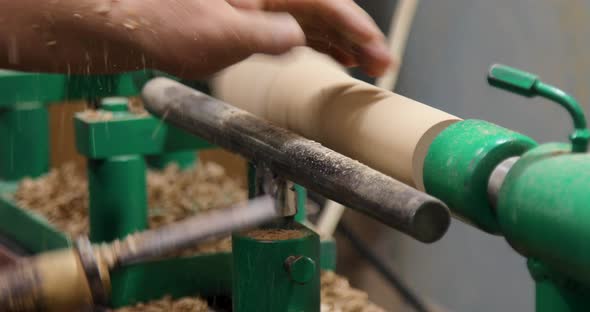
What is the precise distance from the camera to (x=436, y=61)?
134cm

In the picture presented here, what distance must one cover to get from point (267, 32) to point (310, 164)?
104 millimetres

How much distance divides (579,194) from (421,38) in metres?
0.94

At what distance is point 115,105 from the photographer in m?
1.16

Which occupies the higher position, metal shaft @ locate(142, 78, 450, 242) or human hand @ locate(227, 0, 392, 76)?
human hand @ locate(227, 0, 392, 76)

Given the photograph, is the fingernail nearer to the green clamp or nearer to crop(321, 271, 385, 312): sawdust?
the green clamp

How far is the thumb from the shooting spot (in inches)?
24.6

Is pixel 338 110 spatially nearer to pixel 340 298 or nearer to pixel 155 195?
pixel 340 298

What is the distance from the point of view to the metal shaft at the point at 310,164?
21.0 inches

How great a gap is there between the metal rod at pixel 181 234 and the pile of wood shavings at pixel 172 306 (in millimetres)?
461

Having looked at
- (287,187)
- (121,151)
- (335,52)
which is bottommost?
(121,151)

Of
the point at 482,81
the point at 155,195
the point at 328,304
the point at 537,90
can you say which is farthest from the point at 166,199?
the point at 537,90

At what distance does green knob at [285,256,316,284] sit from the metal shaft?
84mm

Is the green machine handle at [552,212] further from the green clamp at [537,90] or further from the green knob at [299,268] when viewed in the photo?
the green knob at [299,268]

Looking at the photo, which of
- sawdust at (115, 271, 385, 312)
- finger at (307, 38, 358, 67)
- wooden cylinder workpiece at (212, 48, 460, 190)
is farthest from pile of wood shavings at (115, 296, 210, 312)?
finger at (307, 38, 358, 67)
